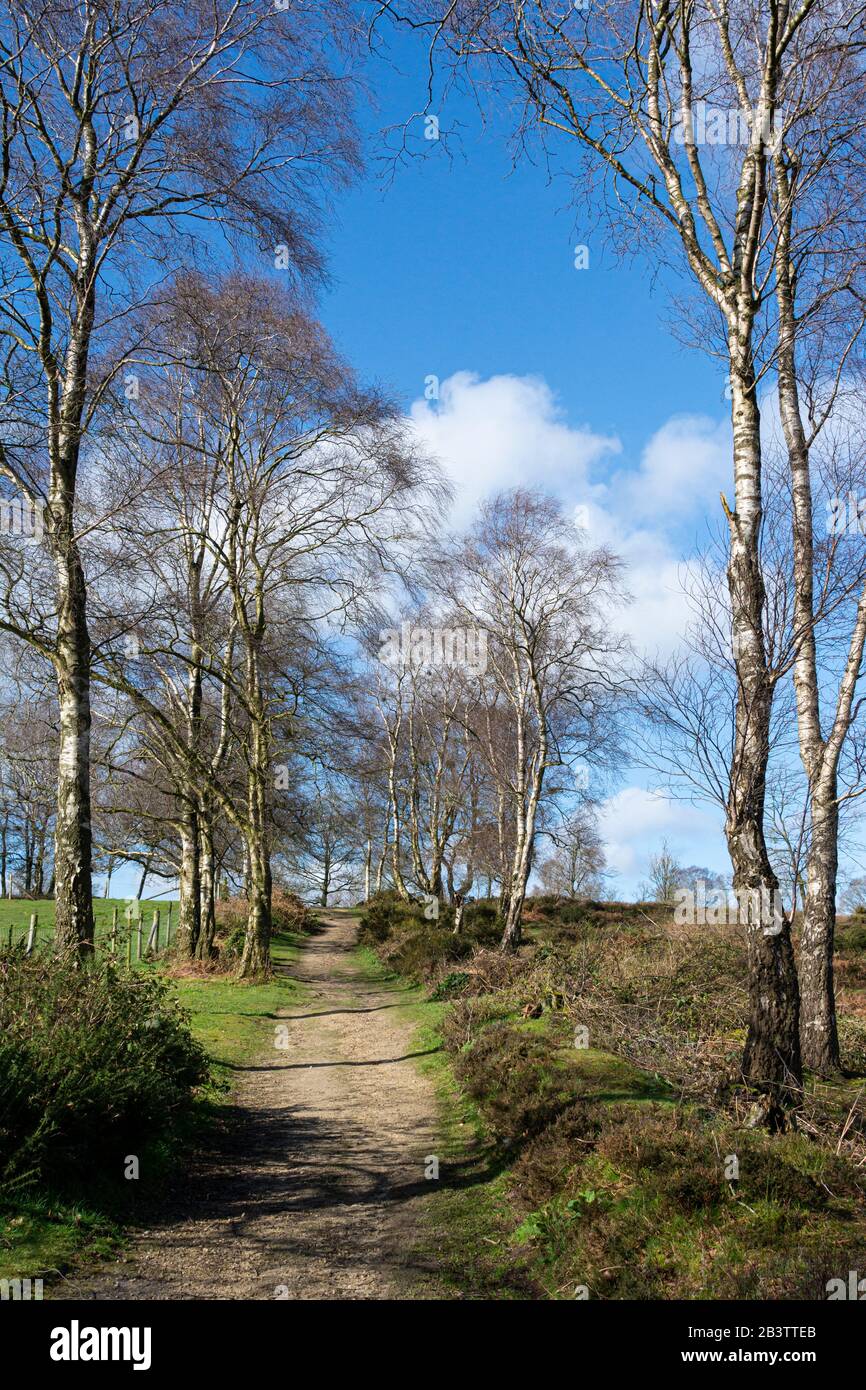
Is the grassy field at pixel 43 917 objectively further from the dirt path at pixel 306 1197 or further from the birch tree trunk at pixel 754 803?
the birch tree trunk at pixel 754 803

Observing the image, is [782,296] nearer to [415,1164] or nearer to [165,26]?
[165,26]

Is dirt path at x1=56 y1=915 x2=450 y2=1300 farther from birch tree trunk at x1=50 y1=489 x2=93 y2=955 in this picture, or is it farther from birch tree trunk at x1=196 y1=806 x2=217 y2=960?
birch tree trunk at x1=196 y1=806 x2=217 y2=960

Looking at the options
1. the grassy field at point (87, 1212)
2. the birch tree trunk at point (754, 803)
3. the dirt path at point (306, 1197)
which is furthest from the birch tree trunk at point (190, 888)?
the birch tree trunk at point (754, 803)

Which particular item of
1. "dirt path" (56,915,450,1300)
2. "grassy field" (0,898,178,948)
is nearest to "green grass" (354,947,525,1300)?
"dirt path" (56,915,450,1300)

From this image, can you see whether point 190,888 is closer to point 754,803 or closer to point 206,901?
point 206,901

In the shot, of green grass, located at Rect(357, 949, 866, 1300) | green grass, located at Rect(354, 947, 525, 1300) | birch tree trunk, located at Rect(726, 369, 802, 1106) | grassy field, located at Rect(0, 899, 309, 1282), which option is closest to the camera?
green grass, located at Rect(357, 949, 866, 1300)

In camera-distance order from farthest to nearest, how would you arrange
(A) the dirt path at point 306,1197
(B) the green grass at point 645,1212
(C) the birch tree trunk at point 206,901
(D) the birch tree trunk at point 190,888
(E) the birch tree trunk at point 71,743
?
(C) the birch tree trunk at point 206,901 < (D) the birch tree trunk at point 190,888 < (E) the birch tree trunk at point 71,743 < (A) the dirt path at point 306,1197 < (B) the green grass at point 645,1212

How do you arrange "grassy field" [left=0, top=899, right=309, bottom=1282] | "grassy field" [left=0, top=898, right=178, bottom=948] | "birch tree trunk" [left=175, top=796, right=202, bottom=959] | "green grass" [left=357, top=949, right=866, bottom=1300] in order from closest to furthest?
"green grass" [left=357, top=949, right=866, bottom=1300] → "grassy field" [left=0, top=899, right=309, bottom=1282] → "birch tree trunk" [left=175, top=796, right=202, bottom=959] → "grassy field" [left=0, top=898, right=178, bottom=948]

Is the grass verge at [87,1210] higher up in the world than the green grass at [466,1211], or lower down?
higher up

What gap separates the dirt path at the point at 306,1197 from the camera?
5.12m

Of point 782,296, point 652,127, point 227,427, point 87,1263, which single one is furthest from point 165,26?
point 87,1263

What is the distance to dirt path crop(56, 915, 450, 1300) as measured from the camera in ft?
16.8
